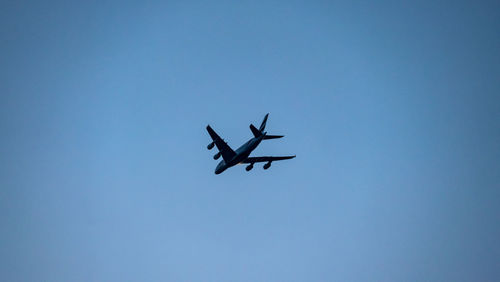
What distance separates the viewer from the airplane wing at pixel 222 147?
63166 mm

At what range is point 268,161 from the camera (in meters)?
72.4

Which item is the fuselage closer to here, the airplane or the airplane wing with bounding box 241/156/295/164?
the airplane

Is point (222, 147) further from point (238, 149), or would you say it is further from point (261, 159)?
point (261, 159)

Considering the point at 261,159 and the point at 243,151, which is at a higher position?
the point at 261,159

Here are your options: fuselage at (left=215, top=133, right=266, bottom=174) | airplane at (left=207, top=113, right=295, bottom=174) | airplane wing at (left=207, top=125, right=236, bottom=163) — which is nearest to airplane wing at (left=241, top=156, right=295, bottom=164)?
airplane at (left=207, top=113, right=295, bottom=174)

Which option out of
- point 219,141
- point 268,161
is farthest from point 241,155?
point 268,161

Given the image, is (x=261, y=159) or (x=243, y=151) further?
(x=261, y=159)

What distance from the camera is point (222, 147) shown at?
64.4 m

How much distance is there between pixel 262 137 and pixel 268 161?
10.0 meters

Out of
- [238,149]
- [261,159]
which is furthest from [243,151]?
[261,159]

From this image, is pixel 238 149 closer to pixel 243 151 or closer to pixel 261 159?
pixel 243 151

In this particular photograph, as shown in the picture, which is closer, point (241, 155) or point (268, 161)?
point (241, 155)

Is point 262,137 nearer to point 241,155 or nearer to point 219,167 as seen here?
point 241,155

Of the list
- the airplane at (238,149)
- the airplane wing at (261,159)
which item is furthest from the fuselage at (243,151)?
the airplane wing at (261,159)
